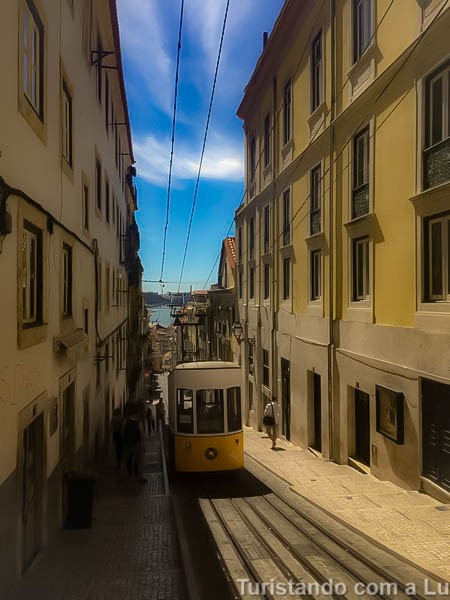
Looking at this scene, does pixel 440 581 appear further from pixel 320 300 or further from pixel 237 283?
pixel 237 283

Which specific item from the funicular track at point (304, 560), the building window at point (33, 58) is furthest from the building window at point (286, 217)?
the building window at point (33, 58)

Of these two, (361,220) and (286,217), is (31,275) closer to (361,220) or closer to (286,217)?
(361,220)

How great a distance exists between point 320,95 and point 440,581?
1338cm

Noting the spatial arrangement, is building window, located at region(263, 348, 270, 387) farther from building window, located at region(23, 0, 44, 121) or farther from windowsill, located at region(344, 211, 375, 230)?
building window, located at region(23, 0, 44, 121)

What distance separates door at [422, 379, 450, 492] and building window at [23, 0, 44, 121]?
7.80 m

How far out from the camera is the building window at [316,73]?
15.0m

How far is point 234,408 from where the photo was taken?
11289 mm

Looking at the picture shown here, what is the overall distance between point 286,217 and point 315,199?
10.6 ft

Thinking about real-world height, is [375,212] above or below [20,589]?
above

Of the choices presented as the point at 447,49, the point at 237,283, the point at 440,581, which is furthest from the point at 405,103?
the point at 237,283

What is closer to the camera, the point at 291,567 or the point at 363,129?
the point at 291,567

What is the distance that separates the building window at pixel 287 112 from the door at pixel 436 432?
11653 mm

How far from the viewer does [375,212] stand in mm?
11289

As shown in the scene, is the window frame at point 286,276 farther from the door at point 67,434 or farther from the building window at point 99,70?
the door at point 67,434
